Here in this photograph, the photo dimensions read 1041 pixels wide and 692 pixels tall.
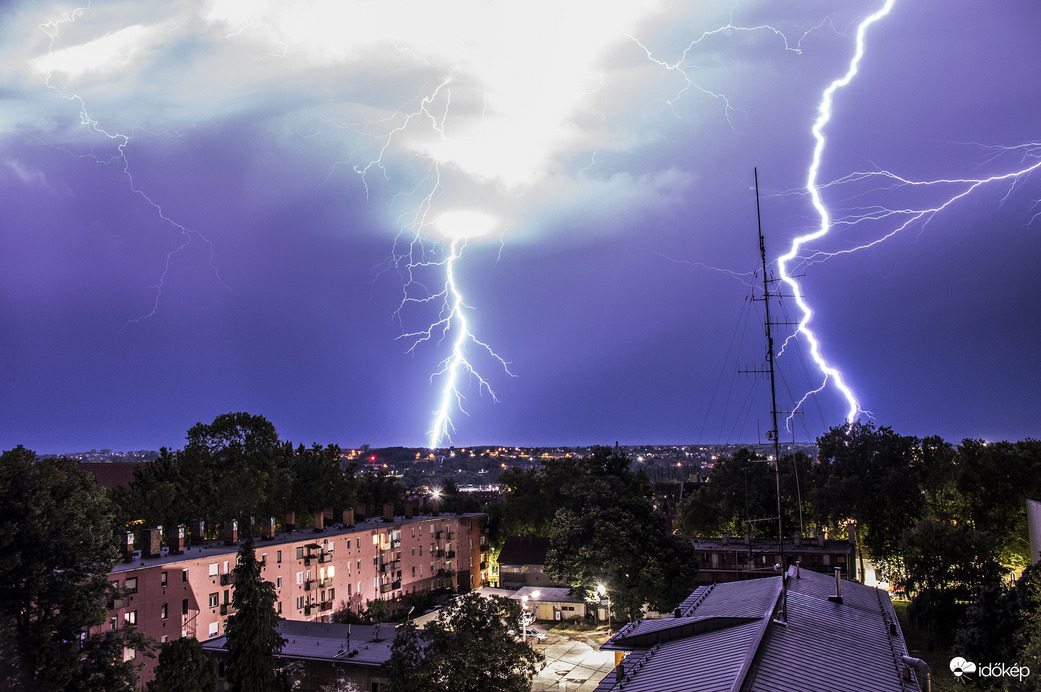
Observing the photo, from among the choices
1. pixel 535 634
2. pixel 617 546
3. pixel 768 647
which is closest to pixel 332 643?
pixel 535 634

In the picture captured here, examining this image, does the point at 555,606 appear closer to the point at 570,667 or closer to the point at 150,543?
the point at 570,667

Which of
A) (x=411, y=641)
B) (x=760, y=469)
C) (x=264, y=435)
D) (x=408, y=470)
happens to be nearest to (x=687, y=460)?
(x=408, y=470)

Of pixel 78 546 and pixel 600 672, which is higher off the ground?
pixel 78 546

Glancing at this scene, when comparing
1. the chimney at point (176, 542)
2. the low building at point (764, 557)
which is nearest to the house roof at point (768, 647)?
the low building at point (764, 557)

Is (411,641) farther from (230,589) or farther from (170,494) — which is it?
(170,494)

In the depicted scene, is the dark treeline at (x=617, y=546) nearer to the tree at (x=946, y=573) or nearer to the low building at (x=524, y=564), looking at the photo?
the tree at (x=946, y=573)

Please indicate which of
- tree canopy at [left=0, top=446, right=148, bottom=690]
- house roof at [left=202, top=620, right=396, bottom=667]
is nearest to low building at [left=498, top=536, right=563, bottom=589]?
house roof at [left=202, top=620, right=396, bottom=667]
